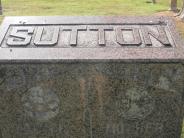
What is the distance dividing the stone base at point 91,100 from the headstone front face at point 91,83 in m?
0.01

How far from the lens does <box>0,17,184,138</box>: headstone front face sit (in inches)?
187

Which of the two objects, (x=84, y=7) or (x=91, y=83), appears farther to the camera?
(x=84, y=7)

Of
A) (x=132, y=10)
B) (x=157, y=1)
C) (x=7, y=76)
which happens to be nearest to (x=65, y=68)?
(x=7, y=76)

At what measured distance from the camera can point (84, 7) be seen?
49.3 ft

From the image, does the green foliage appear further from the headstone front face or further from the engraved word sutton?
the headstone front face

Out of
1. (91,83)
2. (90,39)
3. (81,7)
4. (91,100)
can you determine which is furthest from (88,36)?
(81,7)

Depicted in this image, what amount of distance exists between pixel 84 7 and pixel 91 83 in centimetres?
1050

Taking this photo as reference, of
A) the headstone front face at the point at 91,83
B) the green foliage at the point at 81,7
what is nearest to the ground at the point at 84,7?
the green foliage at the point at 81,7

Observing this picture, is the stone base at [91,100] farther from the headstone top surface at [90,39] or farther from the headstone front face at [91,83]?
the headstone top surface at [90,39]

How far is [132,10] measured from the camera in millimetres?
14461

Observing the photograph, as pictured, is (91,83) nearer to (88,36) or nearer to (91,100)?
(91,100)

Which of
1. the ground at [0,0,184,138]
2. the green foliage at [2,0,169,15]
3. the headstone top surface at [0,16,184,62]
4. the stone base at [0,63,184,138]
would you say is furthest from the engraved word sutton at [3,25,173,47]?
the green foliage at [2,0,169,15]

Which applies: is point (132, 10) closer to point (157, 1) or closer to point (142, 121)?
point (157, 1)

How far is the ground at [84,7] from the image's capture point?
553 inches
